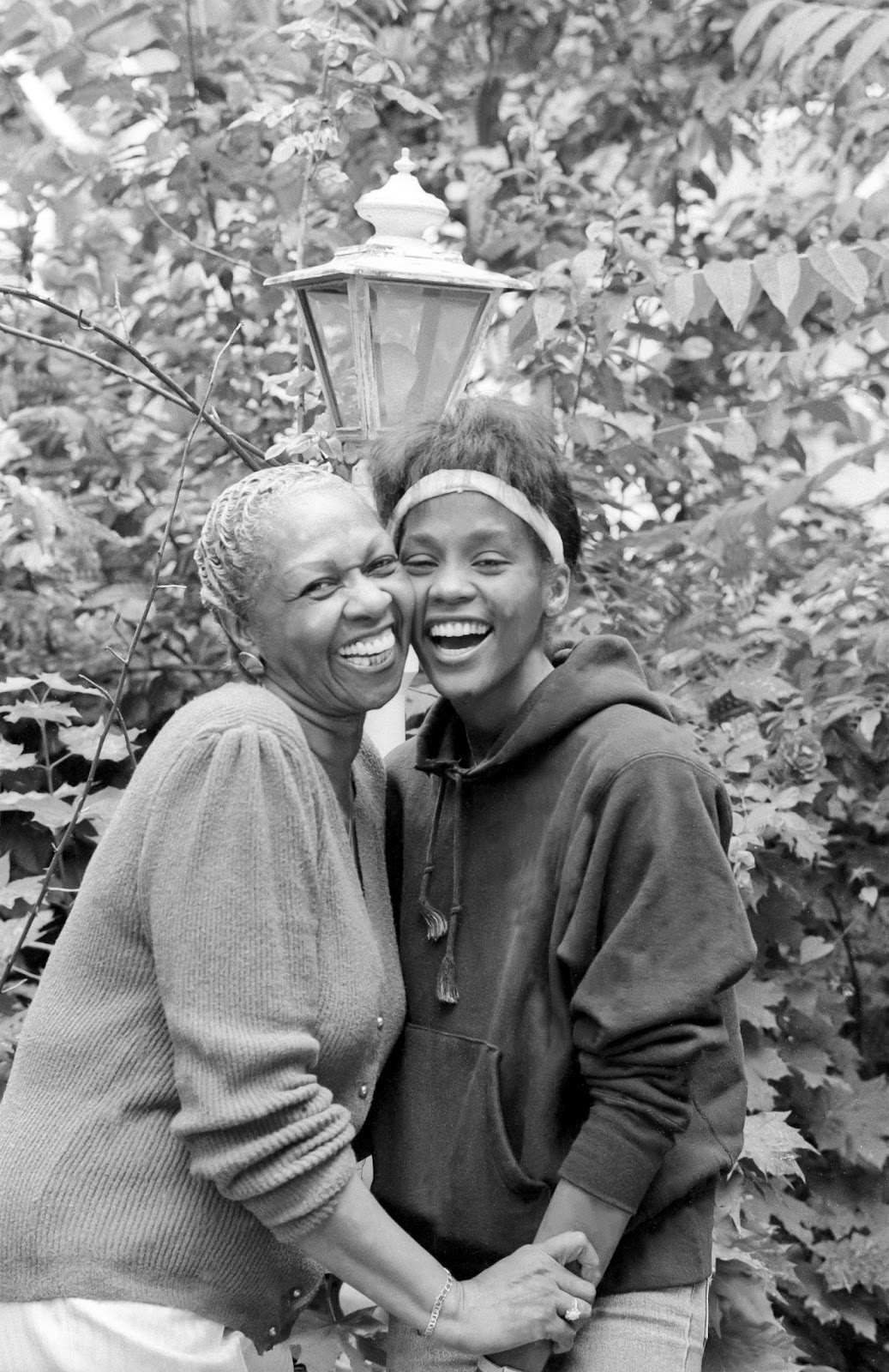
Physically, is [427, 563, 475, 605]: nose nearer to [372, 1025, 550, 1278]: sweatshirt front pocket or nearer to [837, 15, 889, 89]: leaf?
[372, 1025, 550, 1278]: sweatshirt front pocket

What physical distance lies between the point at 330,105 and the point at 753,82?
1925mm

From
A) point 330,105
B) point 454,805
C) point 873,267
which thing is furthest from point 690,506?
point 454,805

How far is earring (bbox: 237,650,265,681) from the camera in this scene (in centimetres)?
206

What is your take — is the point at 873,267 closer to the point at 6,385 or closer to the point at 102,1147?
the point at 6,385

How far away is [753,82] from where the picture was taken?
191 inches

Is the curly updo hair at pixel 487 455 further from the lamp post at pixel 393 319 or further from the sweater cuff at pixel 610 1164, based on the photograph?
the sweater cuff at pixel 610 1164

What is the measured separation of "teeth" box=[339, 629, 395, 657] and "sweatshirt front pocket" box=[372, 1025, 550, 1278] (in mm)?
501

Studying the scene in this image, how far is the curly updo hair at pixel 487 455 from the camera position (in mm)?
2178

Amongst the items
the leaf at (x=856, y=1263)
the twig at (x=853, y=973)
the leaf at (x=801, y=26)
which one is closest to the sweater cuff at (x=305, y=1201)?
the leaf at (x=856, y=1263)

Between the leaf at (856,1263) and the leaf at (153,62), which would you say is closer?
the leaf at (856,1263)

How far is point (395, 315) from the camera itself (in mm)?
2779

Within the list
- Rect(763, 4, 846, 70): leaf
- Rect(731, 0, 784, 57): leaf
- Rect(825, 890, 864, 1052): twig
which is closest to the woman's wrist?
Rect(825, 890, 864, 1052): twig

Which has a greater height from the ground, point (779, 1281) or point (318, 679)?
point (318, 679)

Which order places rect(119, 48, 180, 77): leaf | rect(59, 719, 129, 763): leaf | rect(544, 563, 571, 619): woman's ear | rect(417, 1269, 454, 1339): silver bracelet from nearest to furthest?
rect(417, 1269, 454, 1339): silver bracelet < rect(544, 563, 571, 619): woman's ear < rect(59, 719, 129, 763): leaf < rect(119, 48, 180, 77): leaf
